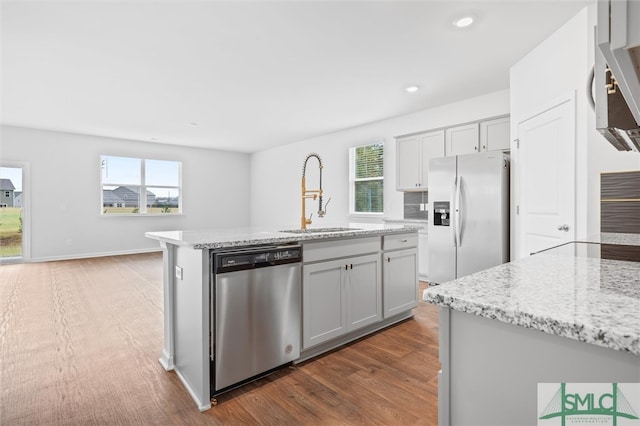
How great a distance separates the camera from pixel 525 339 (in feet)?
2.08

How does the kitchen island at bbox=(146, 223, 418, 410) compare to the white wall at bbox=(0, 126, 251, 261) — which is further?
the white wall at bbox=(0, 126, 251, 261)

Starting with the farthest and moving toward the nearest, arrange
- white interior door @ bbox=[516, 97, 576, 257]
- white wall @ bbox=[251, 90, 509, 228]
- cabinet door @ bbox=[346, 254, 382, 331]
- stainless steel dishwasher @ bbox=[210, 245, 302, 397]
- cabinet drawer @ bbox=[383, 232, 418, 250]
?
white wall @ bbox=[251, 90, 509, 228]
cabinet drawer @ bbox=[383, 232, 418, 250]
white interior door @ bbox=[516, 97, 576, 257]
cabinet door @ bbox=[346, 254, 382, 331]
stainless steel dishwasher @ bbox=[210, 245, 302, 397]

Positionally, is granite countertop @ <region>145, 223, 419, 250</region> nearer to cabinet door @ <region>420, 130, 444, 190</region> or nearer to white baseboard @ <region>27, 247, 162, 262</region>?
cabinet door @ <region>420, 130, 444, 190</region>

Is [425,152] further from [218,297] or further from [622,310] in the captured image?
[622,310]

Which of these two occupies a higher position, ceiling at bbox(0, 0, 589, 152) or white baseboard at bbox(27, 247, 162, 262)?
ceiling at bbox(0, 0, 589, 152)

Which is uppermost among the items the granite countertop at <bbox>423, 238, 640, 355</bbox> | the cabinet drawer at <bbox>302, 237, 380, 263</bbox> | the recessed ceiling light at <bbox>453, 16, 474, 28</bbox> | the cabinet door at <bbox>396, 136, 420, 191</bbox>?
the recessed ceiling light at <bbox>453, 16, 474, 28</bbox>

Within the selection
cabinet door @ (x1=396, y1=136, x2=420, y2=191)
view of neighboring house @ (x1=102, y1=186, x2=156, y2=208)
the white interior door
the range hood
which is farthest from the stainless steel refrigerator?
view of neighboring house @ (x1=102, y1=186, x2=156, y2=208)

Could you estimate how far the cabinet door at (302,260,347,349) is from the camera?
7.53 feet

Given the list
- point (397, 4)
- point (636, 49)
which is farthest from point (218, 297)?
point (397, 4)

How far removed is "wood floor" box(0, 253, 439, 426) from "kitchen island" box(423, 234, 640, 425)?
1201mm

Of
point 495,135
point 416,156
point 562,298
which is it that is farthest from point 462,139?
point 562,298

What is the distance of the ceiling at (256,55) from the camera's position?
8.36ft

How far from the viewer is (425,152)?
4957 mm

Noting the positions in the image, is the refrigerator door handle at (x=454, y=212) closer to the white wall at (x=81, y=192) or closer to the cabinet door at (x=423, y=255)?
the cabinet door at (x=423, y=255)
